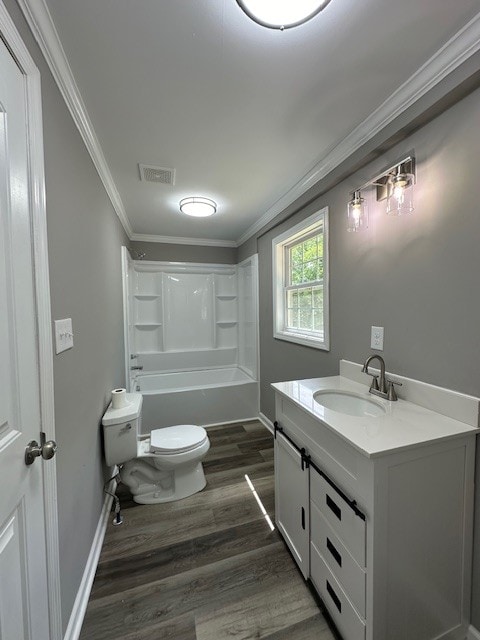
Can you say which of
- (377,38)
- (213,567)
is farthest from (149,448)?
(377,38)

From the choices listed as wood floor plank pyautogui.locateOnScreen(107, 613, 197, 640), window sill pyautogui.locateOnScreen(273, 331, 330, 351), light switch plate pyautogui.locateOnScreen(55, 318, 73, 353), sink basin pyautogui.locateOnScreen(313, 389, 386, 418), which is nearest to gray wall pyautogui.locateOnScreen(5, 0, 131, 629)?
light switch plate pyautogui.locateOnScreen(55, 318, 73, 353)

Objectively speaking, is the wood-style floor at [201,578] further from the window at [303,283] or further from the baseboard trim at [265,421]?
the window at [303,283]

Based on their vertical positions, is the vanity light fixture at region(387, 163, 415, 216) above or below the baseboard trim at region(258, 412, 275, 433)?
above

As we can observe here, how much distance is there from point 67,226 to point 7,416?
844 millimetres

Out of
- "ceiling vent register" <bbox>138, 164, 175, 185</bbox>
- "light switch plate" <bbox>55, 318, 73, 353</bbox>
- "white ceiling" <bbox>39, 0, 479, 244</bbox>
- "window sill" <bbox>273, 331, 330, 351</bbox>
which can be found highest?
"white ceiling" <bbox>39, 0, 479, 244</bbox>

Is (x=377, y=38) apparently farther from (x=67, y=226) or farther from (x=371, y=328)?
(x=67, y=226)

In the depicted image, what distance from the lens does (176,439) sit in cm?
195

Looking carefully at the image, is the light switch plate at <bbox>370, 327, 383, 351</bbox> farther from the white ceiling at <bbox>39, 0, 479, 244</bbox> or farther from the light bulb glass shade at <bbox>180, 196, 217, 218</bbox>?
the light bulb glass shade at <bbox>180, 196, 217, 218</bbox>

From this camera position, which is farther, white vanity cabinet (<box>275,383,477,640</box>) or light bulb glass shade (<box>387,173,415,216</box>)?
light bulb glass shade (<box>387,173,415,216</box>)

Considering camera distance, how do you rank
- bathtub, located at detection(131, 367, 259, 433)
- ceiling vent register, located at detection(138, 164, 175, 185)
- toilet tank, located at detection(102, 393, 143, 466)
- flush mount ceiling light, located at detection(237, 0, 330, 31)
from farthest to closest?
1. bathtub, located at detection(131, 367, 259, 433)
2. ceiling vent register, located at detection(138, 164, 175, 185)
3. toilet tank, located at detection(102, 393, 143, 466)
4. flush mount ceiling light, located at detection(237, 0, 330, 31)

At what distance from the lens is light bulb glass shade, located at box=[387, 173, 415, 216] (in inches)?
47.9

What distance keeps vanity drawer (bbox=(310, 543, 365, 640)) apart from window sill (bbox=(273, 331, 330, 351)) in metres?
1.19

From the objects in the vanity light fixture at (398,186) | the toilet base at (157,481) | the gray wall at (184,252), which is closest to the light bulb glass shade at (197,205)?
the gray wall at (184,252)

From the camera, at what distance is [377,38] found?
3.17 ft
